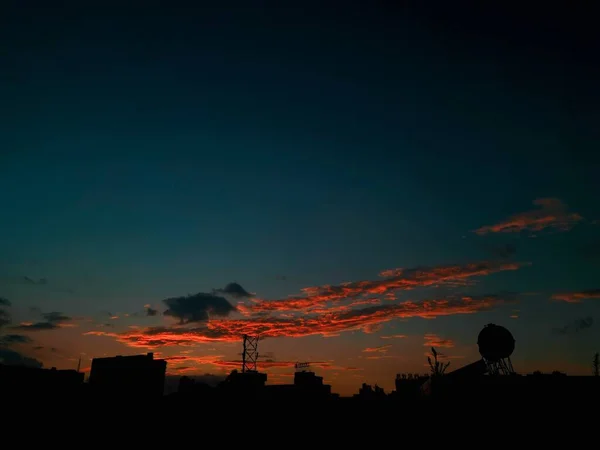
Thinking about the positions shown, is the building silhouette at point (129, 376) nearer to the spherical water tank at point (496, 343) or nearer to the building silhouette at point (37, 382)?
the building silhouette at point (37, 382)

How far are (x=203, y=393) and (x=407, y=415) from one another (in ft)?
45.9

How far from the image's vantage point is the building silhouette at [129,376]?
3038cm

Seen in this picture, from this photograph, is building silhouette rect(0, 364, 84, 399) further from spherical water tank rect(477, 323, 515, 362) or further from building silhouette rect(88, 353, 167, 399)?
spherical water tank rect(477, 323, 515, 362)

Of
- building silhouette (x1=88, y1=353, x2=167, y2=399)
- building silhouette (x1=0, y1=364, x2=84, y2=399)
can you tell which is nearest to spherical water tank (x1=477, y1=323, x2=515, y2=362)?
building silhouette (x1=88, y1=353, x2=167, y2=399)

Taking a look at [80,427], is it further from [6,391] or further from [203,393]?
[203,393]

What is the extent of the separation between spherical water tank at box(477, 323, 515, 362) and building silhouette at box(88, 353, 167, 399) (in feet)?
83.3

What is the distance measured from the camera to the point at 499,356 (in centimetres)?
3200

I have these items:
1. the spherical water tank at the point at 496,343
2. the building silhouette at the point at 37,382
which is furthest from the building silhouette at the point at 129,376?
the spherical water tank at the point at 496,343

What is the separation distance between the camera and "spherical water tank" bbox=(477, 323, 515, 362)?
105 feet

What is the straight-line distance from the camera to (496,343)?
1270 inches

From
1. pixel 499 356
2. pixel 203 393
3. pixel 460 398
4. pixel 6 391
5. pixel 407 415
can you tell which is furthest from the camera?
pixel 499 356

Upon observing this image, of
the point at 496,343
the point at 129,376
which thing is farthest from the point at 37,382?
the point at 496,343

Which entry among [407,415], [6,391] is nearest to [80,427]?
[6,391]

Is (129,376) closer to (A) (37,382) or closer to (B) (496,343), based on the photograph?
(A) (37,382)
